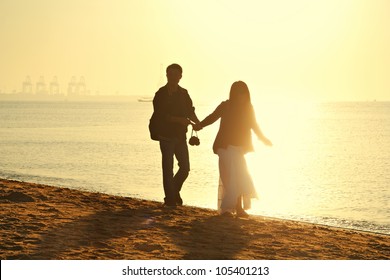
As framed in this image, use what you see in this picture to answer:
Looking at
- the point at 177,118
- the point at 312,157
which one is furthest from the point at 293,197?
the point at 312,157

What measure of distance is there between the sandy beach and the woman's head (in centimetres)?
168

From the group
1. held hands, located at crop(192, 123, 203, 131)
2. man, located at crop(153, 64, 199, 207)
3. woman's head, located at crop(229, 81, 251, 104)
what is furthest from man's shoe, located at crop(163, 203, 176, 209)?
woman's head, located at crop(229, 81, 251, 104)

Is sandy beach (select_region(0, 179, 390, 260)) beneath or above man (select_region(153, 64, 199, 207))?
beneath

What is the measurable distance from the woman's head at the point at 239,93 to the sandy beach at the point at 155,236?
168 cm

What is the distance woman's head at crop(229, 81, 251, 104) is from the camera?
9570 millimetres

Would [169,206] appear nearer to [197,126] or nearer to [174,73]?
[197,126]

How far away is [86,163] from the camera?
32938mm

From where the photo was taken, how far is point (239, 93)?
9.62 metres

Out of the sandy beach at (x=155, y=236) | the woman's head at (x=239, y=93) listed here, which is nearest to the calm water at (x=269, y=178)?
Result: the sandy beach at (x=155, y=236)

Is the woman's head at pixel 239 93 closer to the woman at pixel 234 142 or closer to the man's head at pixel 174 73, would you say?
the woman at pixel 234 142

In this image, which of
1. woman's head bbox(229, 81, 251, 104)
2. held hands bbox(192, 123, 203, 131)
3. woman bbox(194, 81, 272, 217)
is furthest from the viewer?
held hands bbox(192, 123, 203, 131)

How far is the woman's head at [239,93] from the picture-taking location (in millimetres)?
9570

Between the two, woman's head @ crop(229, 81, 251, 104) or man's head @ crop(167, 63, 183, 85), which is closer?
woman's head @ crop(229, 81, 251, 104)

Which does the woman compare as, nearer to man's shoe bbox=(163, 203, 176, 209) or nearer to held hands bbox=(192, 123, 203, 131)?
held hands bbox=(192, 123, 203, 131)
